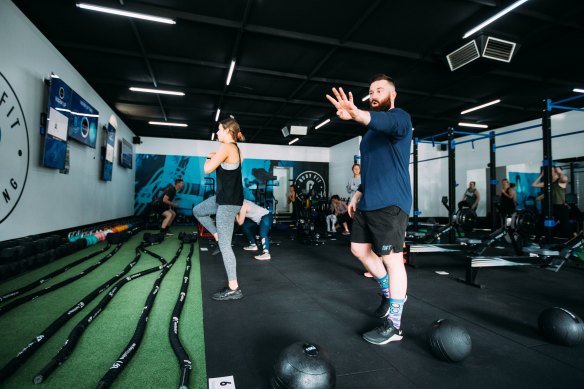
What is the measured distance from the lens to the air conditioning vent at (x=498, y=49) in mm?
4230

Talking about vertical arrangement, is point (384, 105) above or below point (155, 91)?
below

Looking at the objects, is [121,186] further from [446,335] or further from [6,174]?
[446,335]

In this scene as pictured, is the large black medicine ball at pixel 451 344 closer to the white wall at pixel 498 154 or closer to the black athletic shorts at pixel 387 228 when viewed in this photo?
the black athletic shorts at pixel 387 228

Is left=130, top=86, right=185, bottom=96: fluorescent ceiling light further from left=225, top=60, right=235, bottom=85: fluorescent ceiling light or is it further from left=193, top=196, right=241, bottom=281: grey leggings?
left=193, top=196, right=241, bottom=281: grey leggings

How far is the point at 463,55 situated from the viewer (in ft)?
15.0

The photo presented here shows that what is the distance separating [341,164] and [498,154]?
521 centimetres

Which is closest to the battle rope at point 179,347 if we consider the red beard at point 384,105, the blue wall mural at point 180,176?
the red beard at point 384,105

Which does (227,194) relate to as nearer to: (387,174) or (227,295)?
(227,295)

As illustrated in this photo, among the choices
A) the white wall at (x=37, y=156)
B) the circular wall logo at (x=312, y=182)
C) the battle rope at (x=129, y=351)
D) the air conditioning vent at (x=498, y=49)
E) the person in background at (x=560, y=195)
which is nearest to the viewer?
the battle rope at (x=129, y=351)

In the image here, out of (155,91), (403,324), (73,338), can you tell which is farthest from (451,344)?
(155,91)

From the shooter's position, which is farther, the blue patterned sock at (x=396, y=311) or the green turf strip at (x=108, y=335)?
the blue patterned sock at (x=396, y=311)

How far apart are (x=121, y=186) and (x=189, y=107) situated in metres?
3.14

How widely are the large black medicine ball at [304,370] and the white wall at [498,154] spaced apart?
7.06m

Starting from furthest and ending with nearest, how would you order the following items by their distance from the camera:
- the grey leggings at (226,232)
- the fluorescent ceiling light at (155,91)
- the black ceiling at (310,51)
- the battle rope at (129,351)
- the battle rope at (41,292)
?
1. the fluorescent ceiling light at (155,91)
2. the black ceiling at (310,51)
3. the grey leggings at (226,232)
4. the battle rope at (41,292)
5. the battle rope at (129,351)
